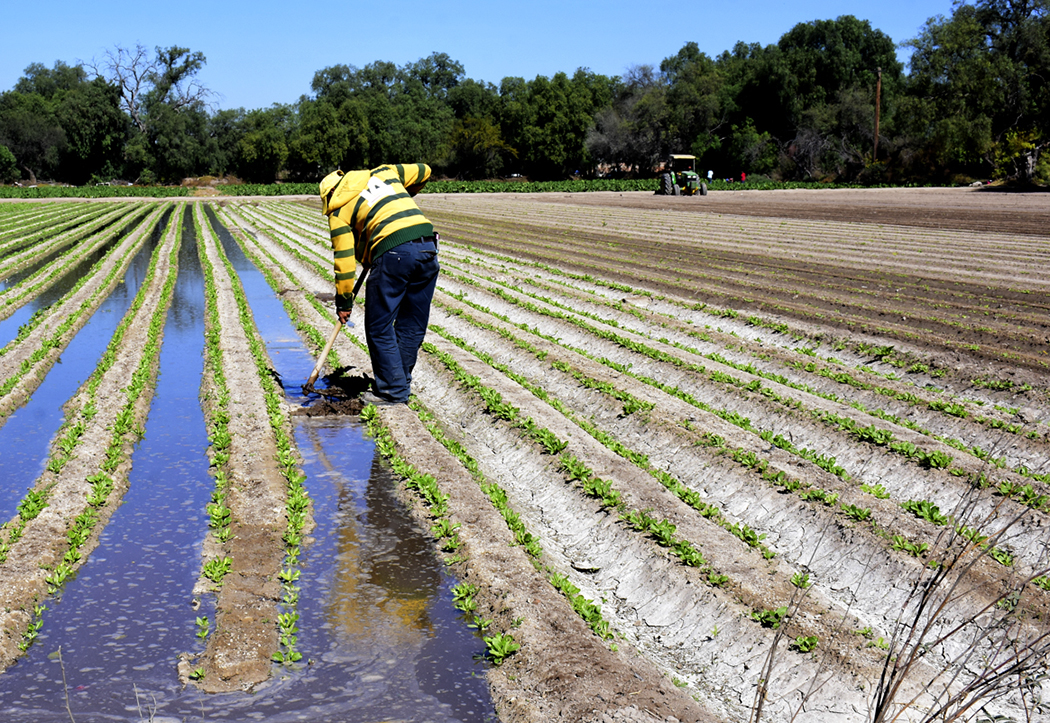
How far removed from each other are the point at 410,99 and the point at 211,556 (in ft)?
368

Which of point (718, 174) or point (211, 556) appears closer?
point (211, 556)

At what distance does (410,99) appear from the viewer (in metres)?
112

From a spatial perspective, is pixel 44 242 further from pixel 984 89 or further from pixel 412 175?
pixel 984 89

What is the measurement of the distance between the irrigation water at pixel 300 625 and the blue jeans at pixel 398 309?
1.38 meters

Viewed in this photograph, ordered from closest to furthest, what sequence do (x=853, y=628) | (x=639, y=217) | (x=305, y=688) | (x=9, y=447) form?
(x=305, y=688) → (x=853, y=628) → (x=9, y=447) → (x=639, y=217)

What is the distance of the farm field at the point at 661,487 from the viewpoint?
3.97m

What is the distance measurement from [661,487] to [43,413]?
18.9 ft

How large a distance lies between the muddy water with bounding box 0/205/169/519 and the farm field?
18 cm

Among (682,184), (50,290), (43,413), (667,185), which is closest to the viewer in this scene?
(43,413)

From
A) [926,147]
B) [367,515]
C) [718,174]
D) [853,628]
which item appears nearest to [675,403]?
[367,515]

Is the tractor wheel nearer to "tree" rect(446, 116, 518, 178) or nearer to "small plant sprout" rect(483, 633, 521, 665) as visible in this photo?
"tree" rect(446, 116, 518, 178)

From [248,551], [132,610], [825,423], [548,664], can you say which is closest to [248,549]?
[248,551]

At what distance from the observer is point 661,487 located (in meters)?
6.20

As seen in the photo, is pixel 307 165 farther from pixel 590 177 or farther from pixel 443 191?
pixel 590 177
